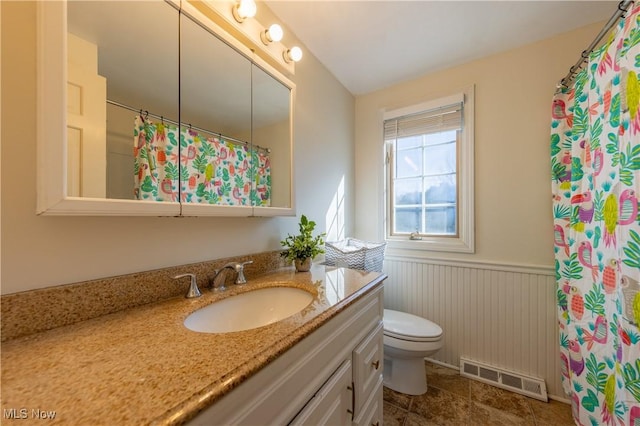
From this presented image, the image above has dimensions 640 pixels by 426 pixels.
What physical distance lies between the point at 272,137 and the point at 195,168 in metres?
0.46

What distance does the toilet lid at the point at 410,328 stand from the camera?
4.51 feet

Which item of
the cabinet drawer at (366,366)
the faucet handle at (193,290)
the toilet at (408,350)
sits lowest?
the toilet at (408,350)

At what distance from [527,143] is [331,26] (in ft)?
4.79

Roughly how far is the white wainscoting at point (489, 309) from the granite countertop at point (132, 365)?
4.50ft

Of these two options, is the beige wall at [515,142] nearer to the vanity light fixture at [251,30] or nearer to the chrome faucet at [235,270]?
the vanity light fixture at [251,30]

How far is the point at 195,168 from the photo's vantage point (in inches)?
34.8

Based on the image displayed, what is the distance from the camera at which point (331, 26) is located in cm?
138

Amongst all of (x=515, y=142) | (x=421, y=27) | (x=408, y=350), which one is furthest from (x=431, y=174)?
(x=408, y=350)

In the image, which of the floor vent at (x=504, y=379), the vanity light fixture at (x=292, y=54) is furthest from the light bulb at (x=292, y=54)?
the floor vent at (x=504, y=379)

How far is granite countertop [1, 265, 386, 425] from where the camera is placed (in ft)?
1.11

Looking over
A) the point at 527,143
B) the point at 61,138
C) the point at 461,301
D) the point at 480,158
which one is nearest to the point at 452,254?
the point at 461,301

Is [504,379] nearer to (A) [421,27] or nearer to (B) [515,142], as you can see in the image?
(B) [515,142]

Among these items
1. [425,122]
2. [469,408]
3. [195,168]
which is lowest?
[469,408]

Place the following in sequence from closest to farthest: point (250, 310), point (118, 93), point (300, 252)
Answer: point (118, 93)
point (250, 310)
point (300, 252)
